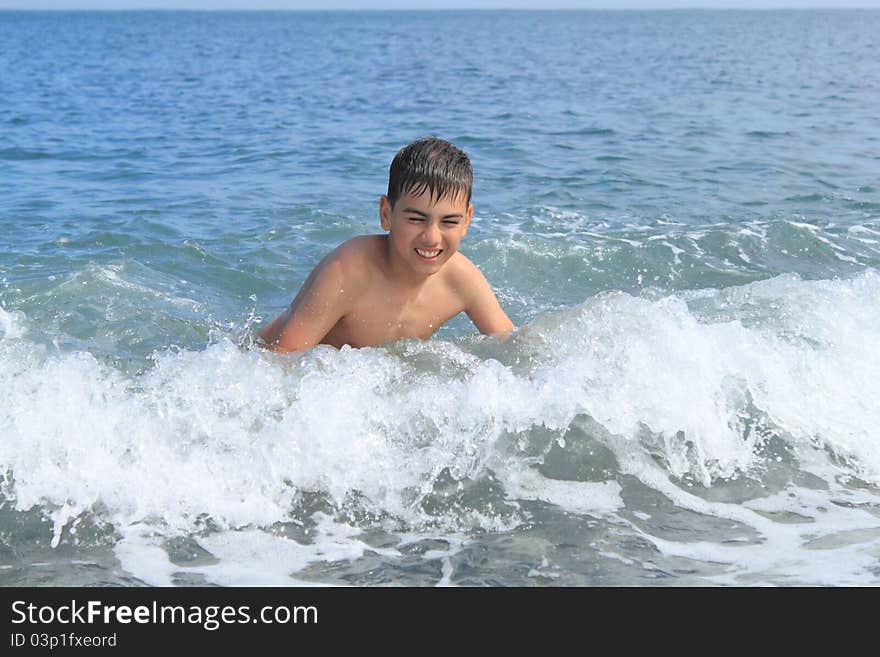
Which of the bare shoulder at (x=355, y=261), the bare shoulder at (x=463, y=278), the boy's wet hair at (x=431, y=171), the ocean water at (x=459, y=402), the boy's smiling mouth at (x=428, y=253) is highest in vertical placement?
the boy's wet hair at (x=431, y=171)

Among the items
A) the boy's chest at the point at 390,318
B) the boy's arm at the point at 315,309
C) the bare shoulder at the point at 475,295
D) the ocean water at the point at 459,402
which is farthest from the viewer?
the bare shoulder at the point at 475,295

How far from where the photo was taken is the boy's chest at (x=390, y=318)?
4.30 meters

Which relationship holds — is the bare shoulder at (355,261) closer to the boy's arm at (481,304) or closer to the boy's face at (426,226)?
the boy's face at (426,226)

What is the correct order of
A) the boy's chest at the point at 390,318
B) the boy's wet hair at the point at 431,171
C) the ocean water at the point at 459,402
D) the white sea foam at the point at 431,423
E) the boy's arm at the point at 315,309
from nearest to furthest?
the ocean water at the point at 459,402, the white sea foam at the point at 431,423, the boy's wet hair at the point at 431,171, the boy's arm at the point at 315,309, the boy's chest at the point at 390,318

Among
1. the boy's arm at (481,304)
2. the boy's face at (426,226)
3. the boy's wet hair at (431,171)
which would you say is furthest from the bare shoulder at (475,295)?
the boy's wet hair at (431,171)

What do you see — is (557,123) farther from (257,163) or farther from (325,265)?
(325,265)

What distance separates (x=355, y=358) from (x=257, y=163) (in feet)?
23.5

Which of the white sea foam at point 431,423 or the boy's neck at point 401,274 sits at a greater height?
the boy's neck at point 401,274

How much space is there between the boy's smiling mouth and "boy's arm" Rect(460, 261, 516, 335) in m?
0.38

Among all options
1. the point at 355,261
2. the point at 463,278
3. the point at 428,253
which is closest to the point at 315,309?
the point at 355,261

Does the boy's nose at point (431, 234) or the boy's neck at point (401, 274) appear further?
the boy's neck at point (401, 274)

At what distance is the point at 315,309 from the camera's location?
13.8ft

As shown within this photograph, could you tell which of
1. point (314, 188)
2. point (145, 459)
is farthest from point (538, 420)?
point (314, 188)
